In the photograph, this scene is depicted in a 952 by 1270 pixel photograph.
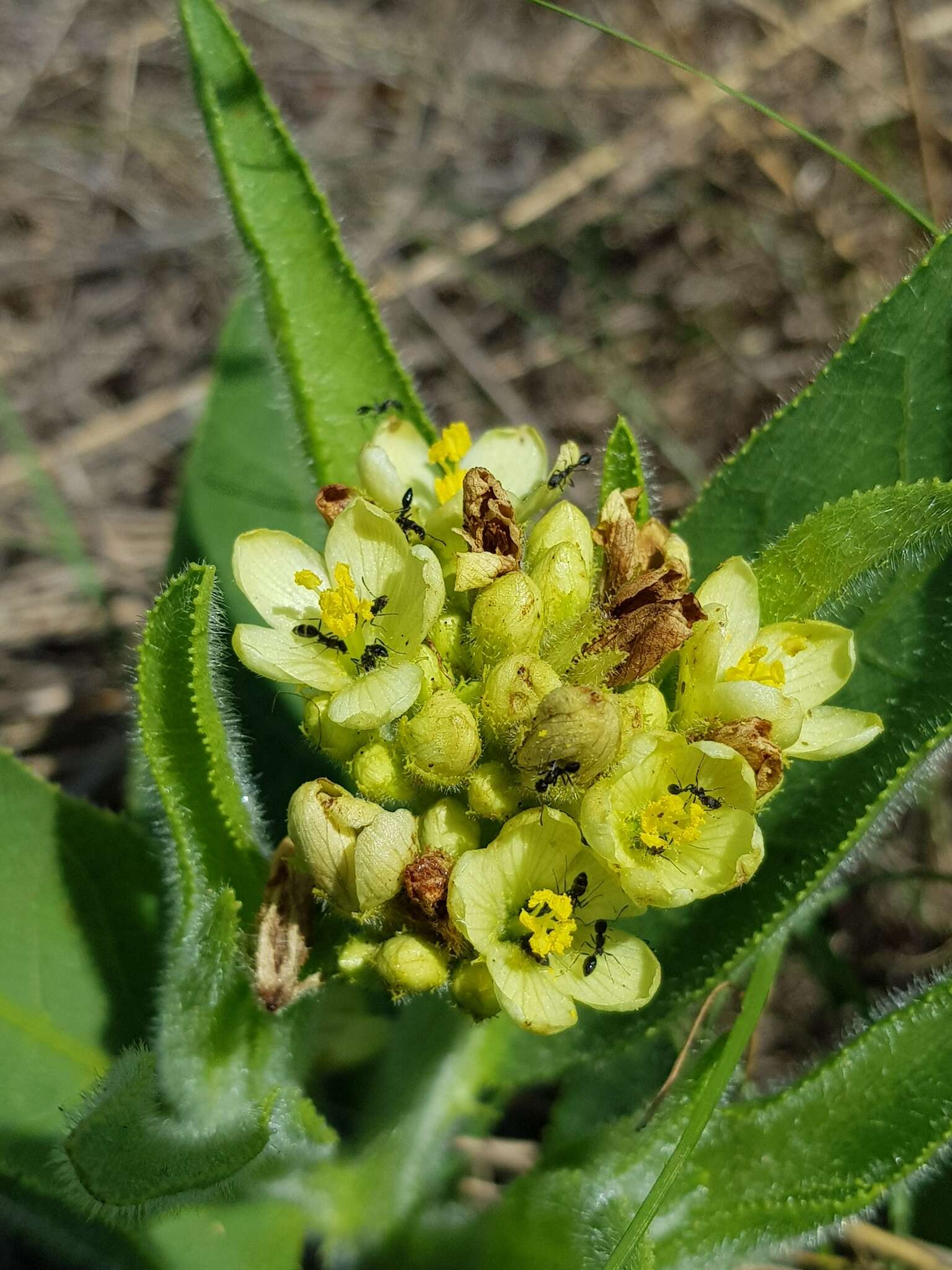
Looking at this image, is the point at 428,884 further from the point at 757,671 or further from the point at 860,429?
the point at 860,429

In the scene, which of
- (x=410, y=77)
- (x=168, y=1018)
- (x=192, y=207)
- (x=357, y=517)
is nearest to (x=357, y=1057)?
(x=168, y=1018)

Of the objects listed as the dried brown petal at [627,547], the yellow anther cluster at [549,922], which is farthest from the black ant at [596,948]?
the dried brown petal at [627,547]

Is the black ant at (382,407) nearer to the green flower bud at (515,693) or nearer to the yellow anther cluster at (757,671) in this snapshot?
the green flower bud at (515,693)

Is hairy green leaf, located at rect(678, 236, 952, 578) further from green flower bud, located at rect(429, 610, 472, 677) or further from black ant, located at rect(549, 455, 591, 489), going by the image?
green flower bud, located at rect(429, 610, 472, 677)

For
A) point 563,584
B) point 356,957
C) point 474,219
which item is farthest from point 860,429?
point 474,219

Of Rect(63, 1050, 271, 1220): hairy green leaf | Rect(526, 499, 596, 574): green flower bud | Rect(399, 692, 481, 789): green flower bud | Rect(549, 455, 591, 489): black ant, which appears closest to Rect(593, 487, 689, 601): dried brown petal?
Rect(526, 499, 596, 574): green flower bud
